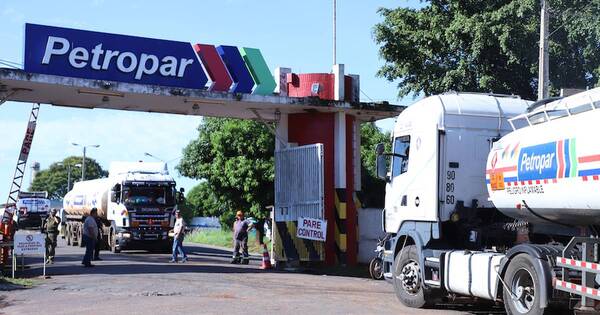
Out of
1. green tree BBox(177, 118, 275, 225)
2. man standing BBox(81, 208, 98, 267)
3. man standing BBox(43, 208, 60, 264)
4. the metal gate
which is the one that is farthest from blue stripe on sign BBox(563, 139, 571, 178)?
green tree BBox(177, 118, 275, 225)

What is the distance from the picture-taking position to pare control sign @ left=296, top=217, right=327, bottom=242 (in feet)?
65.4

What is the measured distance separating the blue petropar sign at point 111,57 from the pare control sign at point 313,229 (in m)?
4.86

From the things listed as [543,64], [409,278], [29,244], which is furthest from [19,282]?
[543,64]

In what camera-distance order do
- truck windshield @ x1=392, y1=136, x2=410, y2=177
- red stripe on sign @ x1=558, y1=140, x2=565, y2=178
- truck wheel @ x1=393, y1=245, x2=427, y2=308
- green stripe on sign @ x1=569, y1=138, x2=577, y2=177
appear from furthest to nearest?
1. truck windshield @ x1=392, y1=136, x2=410, y2=177
2. truck wheel @ x1=393, y1=245, x2=427, y2=308
3. red stripe on sign @ x1=558, y1=140, x2=565, y2=178
4. green stripe on sign @ x1=569, y1=138, x2=577, y2=177

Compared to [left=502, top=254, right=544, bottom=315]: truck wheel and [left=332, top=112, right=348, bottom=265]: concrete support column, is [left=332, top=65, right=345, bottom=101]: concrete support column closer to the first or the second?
[left=332, top=112, right=348, bottom=265]: concrete support column

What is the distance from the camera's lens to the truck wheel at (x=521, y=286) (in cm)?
970

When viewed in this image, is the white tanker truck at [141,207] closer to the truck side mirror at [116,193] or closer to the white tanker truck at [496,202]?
the truck side mirror at [116,193]

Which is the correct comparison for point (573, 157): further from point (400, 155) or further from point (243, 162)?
point (243, 162)

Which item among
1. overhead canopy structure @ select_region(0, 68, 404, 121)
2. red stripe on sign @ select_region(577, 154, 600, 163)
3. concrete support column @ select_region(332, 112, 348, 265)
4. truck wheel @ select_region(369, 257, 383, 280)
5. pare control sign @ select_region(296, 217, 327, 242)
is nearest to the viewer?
red stripe on sign @ select_region(577, 154, 600, 163)

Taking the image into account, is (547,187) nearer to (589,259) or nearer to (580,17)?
(589,259)

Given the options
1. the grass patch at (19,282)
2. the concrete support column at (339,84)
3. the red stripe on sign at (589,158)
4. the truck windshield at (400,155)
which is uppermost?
the concrete support column at (339,84)

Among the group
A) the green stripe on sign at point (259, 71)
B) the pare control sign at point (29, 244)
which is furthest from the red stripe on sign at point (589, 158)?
the pare control sign at point (29, 244)

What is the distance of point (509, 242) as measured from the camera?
38.0ft

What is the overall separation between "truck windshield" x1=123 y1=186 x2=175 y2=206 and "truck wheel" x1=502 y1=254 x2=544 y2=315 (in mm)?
19551
